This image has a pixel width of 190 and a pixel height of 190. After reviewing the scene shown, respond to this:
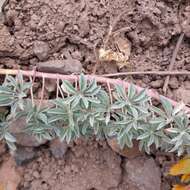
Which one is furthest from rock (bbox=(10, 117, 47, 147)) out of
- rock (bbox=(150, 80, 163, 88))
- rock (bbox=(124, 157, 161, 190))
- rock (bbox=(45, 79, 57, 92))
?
rock (bbox=(150, 80, 163, 88))

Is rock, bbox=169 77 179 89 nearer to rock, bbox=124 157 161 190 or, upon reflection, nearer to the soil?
the soil

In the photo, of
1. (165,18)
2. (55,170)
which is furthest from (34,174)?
(165,18)

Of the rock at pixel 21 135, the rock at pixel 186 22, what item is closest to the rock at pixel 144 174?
the rock at pixel 21 135

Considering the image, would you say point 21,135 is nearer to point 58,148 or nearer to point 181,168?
point 58,148

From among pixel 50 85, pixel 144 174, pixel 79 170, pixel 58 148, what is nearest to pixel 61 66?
pixel 50 85

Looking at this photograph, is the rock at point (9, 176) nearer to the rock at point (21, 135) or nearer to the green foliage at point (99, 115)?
the rock at point (21, 135)

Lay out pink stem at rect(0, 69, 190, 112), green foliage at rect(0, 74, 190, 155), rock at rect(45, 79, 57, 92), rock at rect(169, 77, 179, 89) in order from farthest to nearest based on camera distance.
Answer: rock at rect(169, 77, 179, 89) → rock at rect(45, 79, 57, 92) → pink stem at rect(0, 69, 190, 112) → green foliage at rect(0, 74, 190, 155)

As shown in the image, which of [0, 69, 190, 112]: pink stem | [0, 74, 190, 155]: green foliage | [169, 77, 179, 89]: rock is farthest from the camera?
[169, 77, 179, 89]: rock
